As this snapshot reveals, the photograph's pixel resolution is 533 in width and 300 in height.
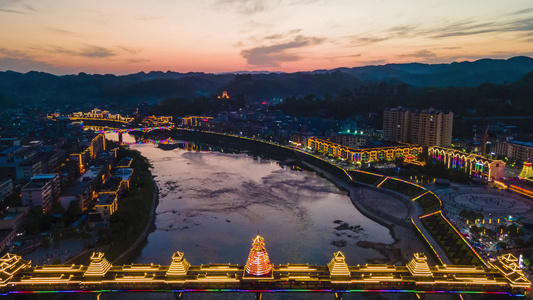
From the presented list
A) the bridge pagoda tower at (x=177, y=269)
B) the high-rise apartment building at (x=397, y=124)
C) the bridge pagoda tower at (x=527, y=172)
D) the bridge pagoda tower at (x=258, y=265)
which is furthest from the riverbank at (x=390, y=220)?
the high-rise apartment building at (x=397, y=124)

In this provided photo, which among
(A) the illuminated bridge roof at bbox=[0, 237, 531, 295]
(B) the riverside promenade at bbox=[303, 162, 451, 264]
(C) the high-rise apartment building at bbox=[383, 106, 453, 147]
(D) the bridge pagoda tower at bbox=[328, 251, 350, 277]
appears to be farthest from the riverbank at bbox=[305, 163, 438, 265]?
(C) the high-rise apartment building at bbox=[383, 106, 453, 147]

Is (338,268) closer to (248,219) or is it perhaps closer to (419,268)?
(419,268)

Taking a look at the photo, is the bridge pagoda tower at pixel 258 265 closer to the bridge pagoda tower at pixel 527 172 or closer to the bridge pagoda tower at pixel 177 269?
the bridge pagoda tower at pixel 177 269

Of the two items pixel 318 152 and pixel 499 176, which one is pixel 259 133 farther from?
pixel 499 176

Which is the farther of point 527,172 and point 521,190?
point 527,172

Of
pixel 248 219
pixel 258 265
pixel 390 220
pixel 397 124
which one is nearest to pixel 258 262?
pixel 258 265

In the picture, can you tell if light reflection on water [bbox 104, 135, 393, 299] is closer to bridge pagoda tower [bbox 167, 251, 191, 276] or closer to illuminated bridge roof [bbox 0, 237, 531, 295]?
illuminated bridge roof [bbox 0, 237, 531, 295]

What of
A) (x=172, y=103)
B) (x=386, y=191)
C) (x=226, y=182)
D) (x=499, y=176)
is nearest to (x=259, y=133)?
(x=226, y=182)
